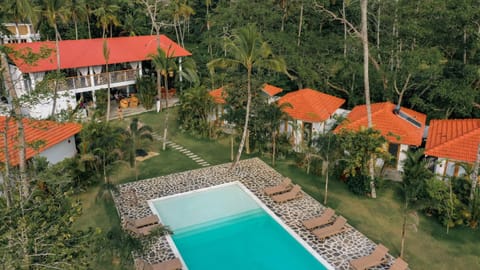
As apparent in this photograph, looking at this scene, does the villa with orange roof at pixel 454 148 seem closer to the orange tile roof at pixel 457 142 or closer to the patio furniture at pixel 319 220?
the orange tile roof at pixel 457 142

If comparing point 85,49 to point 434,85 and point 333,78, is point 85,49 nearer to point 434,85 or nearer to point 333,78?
point 333,78

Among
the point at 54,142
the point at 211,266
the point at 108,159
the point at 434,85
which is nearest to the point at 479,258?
the point at 211,266

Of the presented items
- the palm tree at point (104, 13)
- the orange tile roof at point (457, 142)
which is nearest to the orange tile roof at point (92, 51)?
the palm tree at point (104, 13)

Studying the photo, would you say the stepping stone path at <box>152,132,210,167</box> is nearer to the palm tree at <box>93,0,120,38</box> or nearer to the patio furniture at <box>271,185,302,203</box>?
the patio furniture at <box>271,185,302,203</box>

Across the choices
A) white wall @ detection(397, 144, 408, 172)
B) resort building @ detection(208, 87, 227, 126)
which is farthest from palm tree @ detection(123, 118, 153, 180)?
white wall @ detection(397, 144, 408, 172)

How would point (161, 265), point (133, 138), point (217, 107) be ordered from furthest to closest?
point (217, 107) → point (133, 138) → point (161, 265)

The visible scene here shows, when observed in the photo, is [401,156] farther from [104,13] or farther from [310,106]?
[104,13]


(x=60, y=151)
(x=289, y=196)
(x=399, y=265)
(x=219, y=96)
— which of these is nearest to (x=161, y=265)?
(x=289, y=196)
